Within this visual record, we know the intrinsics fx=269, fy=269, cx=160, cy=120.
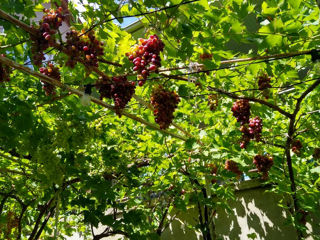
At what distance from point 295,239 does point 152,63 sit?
446cm

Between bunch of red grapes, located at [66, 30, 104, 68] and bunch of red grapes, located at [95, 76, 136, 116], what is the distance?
0.17m

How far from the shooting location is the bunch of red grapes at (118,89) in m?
2.06

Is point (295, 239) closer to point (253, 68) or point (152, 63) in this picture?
point (253, 68)

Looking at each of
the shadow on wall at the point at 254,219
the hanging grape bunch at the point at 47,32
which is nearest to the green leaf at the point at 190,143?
the hanging grape bunch at the point at 47,32

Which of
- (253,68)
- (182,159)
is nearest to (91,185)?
(182,159)

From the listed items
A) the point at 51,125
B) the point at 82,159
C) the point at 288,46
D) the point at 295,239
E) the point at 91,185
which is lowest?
the point at 295,239

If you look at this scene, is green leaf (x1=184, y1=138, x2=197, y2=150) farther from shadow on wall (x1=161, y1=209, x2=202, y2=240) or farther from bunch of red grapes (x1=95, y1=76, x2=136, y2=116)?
shadow on wall (x1=161, y1=209, x2=202, y2=240)

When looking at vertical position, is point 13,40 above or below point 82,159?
above

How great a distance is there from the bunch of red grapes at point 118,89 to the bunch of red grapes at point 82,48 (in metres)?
0.17

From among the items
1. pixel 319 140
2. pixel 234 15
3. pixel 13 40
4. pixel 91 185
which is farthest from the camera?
pixel 319 140

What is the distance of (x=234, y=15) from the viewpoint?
203cm

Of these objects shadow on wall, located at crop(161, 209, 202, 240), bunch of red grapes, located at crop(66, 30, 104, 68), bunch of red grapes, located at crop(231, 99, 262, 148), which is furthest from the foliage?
shadow on wall, located at crop(161, 209, 202, 240)

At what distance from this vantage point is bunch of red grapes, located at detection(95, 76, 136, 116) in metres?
2.06

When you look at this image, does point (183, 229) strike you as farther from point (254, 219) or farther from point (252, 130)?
point (252, 130)
